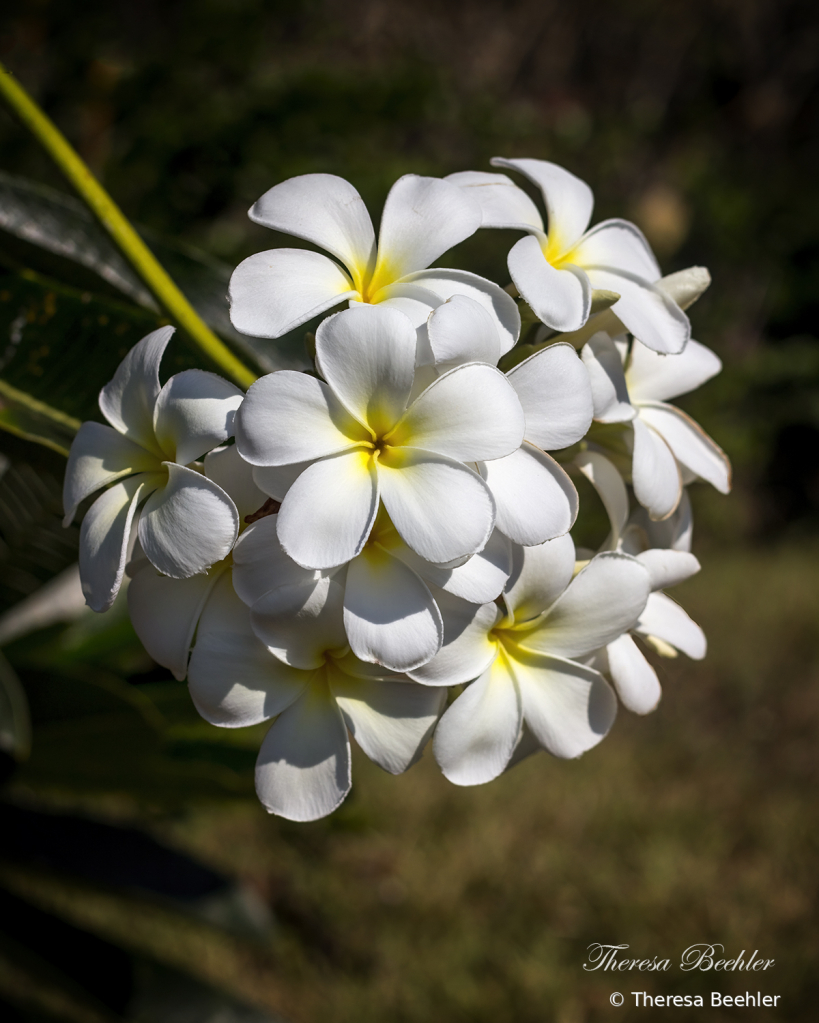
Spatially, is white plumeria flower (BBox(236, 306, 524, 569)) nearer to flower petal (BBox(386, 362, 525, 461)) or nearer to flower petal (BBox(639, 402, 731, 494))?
flower petal (BBox(386, 362, 525, 461))

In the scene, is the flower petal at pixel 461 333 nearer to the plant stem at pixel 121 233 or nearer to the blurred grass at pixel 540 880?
the plant stem at pixel 121 233

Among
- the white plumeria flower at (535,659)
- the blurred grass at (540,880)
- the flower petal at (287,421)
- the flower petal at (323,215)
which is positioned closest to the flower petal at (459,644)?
the white plumeria flower at (535,659)

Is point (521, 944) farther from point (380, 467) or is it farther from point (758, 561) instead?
point (758, 561)

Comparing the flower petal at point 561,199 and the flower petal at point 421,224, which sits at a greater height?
the flower petal at point 561,199

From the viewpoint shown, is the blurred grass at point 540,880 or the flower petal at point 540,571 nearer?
the flower petal at point 540,571

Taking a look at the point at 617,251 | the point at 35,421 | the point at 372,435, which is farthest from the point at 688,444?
the point at 35,421

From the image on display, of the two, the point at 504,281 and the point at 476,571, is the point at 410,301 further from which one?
the point at 504,281
